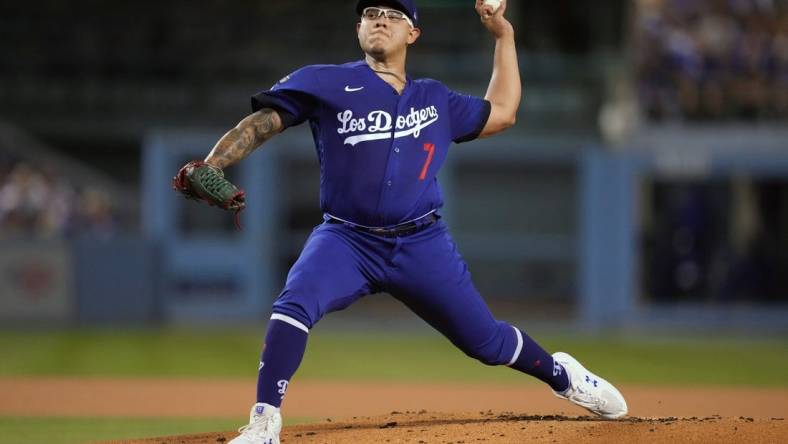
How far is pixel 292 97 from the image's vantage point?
463cm

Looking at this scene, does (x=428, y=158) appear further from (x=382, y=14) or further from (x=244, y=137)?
(x=244, y=137)

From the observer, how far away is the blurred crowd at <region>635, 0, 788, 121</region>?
16156 mm

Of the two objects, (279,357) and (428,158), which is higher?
(428,158)

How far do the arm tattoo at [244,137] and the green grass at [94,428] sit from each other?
94.6 inches

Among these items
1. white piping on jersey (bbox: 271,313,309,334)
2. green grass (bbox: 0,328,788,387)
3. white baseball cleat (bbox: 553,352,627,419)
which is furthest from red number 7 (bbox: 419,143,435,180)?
green grass (bbox: 0,328,788,387)

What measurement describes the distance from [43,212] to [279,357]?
39.3 feet

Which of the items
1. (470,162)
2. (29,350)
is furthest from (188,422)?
(470,162)

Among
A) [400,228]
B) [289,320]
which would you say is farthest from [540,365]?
[289,320]

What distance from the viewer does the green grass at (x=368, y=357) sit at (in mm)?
10344

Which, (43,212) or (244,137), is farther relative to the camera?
(43,212)

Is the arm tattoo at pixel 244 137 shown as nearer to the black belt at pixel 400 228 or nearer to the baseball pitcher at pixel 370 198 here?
the baseball pitcher at pixel 370 198

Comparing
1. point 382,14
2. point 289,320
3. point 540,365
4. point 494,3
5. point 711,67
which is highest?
point 711,67

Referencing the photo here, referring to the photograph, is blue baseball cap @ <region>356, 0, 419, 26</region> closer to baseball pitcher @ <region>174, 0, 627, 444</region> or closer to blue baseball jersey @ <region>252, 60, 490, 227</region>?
baseball pitcher @ <region>174, 0, 627, 444</region>

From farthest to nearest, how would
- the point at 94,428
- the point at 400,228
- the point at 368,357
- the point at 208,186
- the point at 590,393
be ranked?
the point at 368,357
the point at 94,428
the point at 590,393
the point at 400,228
the point at 208,186
